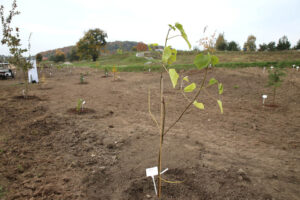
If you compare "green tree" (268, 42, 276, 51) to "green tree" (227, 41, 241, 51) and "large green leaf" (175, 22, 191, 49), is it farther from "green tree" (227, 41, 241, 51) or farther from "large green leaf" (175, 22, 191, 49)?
"large green leaf" (175, 22, 191, 49)

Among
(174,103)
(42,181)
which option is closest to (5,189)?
(42,181)

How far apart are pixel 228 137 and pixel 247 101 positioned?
3818mm

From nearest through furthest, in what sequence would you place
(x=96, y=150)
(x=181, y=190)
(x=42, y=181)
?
(x=181, y=190) → (x=42, y=181) → (x=96, y=150)

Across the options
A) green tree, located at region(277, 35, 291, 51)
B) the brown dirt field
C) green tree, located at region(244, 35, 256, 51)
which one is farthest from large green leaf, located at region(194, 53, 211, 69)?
green tree, located at region(244, 35, 256, 51)

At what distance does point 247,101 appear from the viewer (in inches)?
267

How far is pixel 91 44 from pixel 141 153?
40.1 m

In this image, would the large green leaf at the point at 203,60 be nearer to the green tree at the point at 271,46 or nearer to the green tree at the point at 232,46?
the green tree at the point at 232,46

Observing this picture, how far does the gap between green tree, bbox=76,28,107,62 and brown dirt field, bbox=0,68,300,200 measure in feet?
116

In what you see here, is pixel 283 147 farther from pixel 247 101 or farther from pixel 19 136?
pixel 19 136

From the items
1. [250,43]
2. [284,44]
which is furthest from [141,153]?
[250,43]

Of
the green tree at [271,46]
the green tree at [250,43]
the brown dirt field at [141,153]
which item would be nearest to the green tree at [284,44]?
the green tree at [271,46]

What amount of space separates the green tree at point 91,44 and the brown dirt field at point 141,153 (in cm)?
3548

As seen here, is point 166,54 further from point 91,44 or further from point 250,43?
point 250,43

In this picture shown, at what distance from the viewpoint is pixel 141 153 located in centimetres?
292
